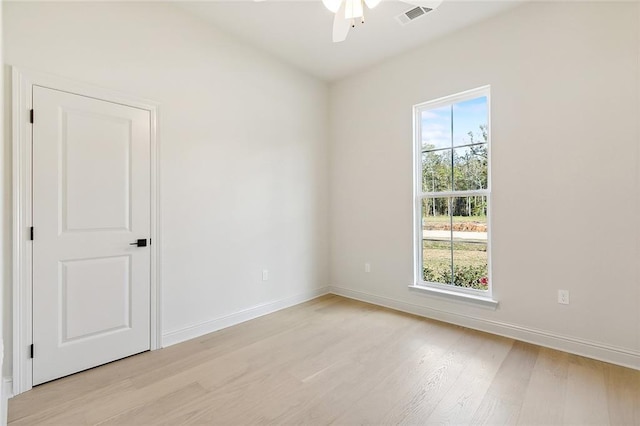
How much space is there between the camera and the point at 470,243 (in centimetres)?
312

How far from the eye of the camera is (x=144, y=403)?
1.88 metres

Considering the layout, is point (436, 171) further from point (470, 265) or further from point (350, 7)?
point (350, 7)

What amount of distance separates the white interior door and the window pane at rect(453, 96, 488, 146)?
301 cm

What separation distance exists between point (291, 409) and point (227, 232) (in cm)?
183

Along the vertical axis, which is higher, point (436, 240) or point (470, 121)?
point (470, 121)

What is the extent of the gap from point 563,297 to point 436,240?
1.19m

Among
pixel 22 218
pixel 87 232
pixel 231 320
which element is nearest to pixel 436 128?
pixel 231 320

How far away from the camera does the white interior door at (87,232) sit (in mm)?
2104

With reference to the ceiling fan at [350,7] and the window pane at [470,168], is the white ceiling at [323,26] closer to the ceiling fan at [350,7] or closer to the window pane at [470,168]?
the ceiling fan at [350,7]

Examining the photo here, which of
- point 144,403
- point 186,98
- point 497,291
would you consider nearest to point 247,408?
point 144,403

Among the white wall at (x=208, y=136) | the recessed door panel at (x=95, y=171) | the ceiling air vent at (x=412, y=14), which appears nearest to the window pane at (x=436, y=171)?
the ceiling air vent at (x=412, y=14)

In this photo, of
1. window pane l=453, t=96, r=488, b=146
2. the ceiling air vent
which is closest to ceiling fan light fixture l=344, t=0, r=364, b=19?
the ceiling air vent

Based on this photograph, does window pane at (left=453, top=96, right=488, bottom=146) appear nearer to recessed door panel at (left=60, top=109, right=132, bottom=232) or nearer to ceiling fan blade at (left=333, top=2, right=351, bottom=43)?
ceiling fan blade at (left=333, top=2, right=351, bottom=43)

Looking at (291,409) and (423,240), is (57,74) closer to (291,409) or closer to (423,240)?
(291,409)
